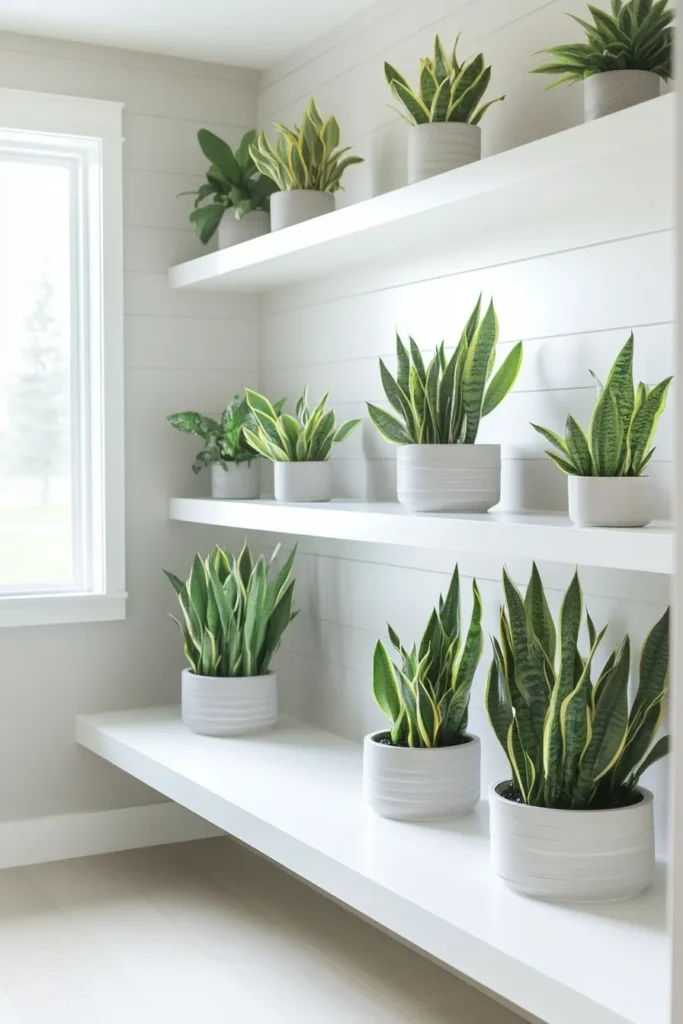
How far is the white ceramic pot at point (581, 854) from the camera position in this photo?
1.88m

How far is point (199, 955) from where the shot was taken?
2.65 metres

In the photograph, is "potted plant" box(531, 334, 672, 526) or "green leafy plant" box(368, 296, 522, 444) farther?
"green leafy plant" box(368, 296, 522, 444)

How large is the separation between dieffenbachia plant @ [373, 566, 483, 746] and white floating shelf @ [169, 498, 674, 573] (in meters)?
0.17

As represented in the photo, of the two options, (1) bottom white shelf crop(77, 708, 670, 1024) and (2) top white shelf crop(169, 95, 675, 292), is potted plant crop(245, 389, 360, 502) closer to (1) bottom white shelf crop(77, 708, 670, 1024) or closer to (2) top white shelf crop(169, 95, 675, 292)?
(2) top white shelf crop(169, 95, 675, 292)

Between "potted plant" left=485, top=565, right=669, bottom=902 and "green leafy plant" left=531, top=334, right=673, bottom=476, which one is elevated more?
"green leafy plant" left=531, top=334, right=673, bottom=476

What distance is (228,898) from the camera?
301cm

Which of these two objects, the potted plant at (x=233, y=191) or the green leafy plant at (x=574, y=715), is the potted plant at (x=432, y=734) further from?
the potted plant at (x=233, y=191)

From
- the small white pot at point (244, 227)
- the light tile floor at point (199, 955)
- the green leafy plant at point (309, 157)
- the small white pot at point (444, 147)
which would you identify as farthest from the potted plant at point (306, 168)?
the light tile floor at point (199, 955)

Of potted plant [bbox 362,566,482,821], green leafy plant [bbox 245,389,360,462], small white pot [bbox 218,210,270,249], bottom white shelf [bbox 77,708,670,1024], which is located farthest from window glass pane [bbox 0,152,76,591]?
potted plant [bbox 362,566,482,821]

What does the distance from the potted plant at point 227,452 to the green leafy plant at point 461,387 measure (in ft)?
3.08

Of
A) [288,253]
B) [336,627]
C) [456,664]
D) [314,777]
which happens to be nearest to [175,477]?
[336,627]

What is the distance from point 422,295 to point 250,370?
0.95 metres

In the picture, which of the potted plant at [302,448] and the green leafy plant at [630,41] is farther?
the potted plant at [302,448]

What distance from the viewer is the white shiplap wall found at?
2172 mm
